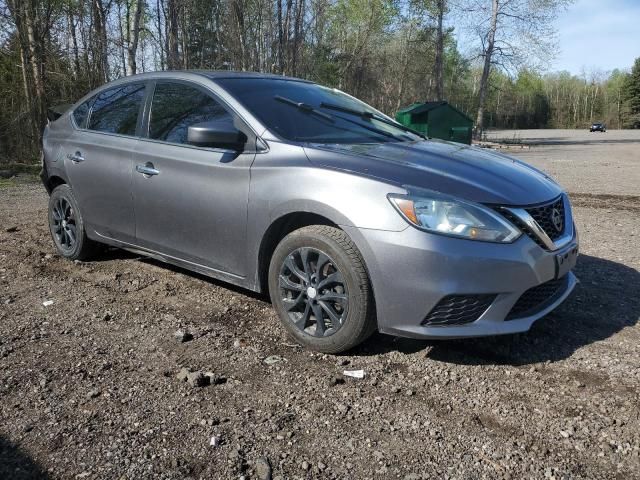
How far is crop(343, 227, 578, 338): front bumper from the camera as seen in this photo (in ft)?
9.12

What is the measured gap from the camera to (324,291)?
10.4ft

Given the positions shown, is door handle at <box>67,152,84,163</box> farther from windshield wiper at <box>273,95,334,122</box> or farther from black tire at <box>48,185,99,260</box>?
windshield wiper at <box>273,95,334,122</box>

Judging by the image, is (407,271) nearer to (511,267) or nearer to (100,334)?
(511,267)

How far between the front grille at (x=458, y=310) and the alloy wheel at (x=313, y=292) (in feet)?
1.65

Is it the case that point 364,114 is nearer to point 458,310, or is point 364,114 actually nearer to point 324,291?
point 324,291

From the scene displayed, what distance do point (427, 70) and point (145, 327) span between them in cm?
4109

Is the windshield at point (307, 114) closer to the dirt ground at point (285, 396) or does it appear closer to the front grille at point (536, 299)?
the dirt ground at point (285, 396)

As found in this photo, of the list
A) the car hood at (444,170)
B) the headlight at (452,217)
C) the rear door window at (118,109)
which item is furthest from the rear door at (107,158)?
the headlight at (452,217)

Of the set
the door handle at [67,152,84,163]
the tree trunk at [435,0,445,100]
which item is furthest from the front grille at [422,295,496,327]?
the tree trunk at [435,0,445,100]

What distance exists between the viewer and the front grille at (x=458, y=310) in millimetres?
2846

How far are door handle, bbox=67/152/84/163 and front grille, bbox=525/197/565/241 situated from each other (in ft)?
12.3

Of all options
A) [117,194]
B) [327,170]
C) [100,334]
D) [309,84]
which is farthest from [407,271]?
[117,194]

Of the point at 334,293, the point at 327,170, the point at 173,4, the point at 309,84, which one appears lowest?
the point at 334,293

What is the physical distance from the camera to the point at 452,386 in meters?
2.88
